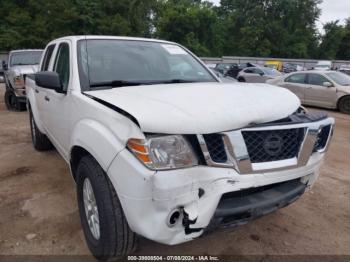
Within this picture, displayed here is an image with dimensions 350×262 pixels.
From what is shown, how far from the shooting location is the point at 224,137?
2.07m

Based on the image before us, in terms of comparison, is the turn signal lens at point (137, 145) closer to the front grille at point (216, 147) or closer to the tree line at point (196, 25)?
the front grille at point (216, 147)

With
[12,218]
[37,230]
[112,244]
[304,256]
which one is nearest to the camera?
[112,244]

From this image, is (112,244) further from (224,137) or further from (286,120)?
(286,120)

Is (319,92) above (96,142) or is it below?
below

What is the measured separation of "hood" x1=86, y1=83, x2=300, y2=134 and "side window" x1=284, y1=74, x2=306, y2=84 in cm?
1007

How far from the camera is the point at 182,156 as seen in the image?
2.05m

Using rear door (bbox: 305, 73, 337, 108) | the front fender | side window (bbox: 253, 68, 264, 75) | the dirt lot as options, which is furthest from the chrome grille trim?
side window (bbox: 253, 68, 264, 75)

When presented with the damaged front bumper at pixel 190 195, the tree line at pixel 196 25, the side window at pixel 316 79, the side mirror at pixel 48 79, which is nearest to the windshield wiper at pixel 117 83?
the side mirror at pixel 48 79

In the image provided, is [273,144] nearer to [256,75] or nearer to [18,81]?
[18,81]

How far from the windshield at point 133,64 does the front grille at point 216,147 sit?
1.28m

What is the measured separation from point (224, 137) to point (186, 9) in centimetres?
5701

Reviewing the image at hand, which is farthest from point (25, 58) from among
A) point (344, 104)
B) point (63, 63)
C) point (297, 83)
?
point (344, 104)

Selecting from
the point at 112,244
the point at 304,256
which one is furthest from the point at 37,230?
the point at 304,256

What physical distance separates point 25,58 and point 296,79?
365 inches
